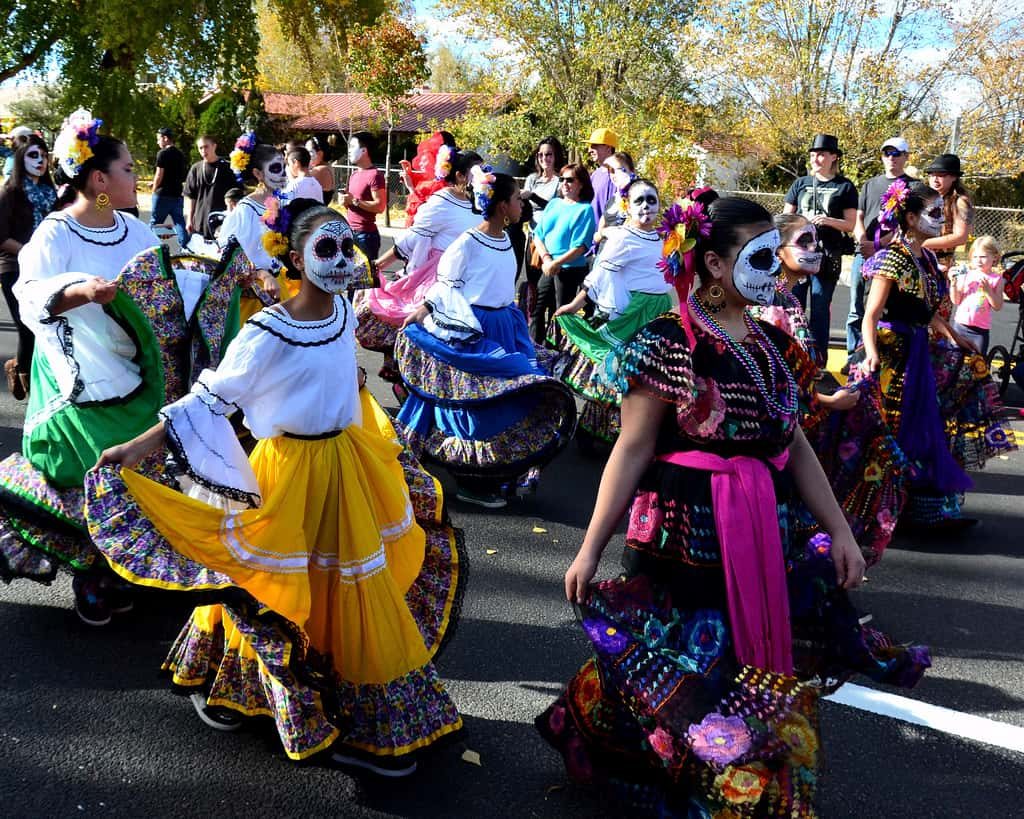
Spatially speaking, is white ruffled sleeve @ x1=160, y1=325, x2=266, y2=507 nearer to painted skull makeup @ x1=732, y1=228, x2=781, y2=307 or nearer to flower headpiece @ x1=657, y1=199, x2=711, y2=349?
flower headpiece @ x1=657, y1=199, x2=711, y2=349

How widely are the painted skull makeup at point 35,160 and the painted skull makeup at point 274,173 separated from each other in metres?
1.67

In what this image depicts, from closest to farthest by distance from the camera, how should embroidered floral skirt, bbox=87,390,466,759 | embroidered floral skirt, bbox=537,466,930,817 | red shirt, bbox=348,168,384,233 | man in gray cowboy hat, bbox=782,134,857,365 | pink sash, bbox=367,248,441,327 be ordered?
embroidered floral skirt, bbox=537,466,930,817
embroidered floral skirt, bbox=87,390,466,759
pink sash, bbox=367,248,441,327
man in gray cowboy hat, bbox=782,134,857,365
red shirt, bbox=348,168,384,233

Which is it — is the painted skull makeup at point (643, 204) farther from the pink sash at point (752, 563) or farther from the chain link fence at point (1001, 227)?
the chain link fence at point (1001, 227)

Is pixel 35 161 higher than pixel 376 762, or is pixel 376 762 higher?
pixel 35 161

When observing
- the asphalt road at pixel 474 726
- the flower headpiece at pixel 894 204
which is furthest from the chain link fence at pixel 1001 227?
the asphalt road at pixel 474 726

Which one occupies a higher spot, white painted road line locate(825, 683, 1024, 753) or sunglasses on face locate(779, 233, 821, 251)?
sunglasses on face locate(779, 233, 821, 251)

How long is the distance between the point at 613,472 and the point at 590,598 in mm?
385

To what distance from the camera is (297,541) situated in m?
3.26

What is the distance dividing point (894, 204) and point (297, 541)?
3905 mm

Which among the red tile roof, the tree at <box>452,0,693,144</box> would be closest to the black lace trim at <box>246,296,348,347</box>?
the tree at <box>452,0,693,144</box>

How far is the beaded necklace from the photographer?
117 inches

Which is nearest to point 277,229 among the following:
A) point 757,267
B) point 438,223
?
point 757,267

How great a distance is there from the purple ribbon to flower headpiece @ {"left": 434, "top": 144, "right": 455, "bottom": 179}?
11.1 feet

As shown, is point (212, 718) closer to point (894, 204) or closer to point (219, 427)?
point (219, 427)
